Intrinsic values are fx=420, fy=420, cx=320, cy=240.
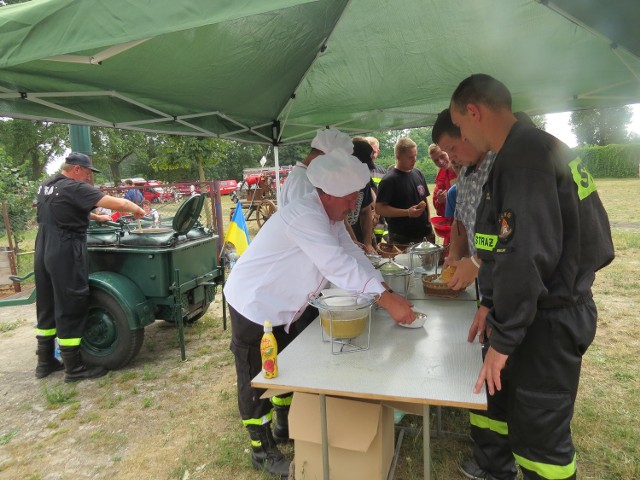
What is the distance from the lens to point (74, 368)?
153 inches

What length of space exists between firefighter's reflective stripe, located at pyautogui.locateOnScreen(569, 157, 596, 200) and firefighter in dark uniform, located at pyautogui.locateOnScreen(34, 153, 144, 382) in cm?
356

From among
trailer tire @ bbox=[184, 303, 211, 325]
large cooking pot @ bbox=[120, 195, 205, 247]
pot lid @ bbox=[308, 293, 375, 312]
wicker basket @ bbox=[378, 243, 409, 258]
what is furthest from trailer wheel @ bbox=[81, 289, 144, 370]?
pot lid @ bbox=[308, 293, 375, 312]

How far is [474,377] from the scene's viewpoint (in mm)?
1533

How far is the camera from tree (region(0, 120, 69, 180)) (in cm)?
1805

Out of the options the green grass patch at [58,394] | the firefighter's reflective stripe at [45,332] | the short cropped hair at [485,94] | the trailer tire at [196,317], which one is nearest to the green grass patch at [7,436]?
the green grass patch at [58,394]

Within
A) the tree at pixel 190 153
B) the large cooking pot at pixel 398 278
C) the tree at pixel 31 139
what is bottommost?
the large cooking pot at pixel 398 278

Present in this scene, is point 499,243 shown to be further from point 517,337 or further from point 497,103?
point 497,103

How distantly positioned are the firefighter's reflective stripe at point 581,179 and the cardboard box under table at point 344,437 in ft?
3.74

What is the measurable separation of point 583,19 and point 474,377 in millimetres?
1675

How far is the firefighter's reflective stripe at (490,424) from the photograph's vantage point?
2.10 metres

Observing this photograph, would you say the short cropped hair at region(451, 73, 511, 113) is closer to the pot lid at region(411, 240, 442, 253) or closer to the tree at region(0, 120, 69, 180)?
the pot lid at region(411, 240, 442, 253)

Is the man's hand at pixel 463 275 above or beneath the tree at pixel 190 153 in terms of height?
beneath

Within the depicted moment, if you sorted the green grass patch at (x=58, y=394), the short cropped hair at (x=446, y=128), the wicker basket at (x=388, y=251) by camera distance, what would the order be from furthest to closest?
the wicker basket at (x=388, y=251), the green grass patch at (x=58, y=394), the short cropped hair at (x=446, y=128)

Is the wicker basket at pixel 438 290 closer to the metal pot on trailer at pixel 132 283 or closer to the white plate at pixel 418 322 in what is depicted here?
the white plate at pixel 418 322
